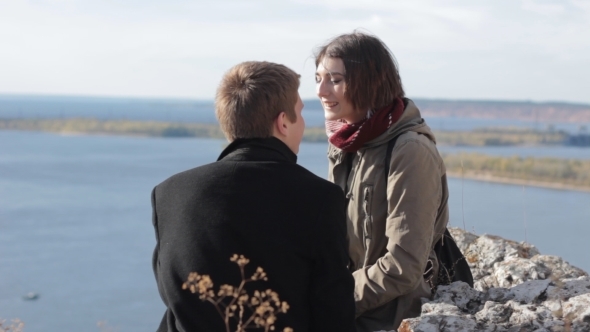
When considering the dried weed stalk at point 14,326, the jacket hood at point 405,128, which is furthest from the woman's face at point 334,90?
the dried weed stalk at point 14,326

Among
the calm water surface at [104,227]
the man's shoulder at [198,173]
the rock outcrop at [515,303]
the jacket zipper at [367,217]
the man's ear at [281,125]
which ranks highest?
the man's ear at [281,125]

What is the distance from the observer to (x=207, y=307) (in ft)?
5.43

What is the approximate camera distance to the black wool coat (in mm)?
1633

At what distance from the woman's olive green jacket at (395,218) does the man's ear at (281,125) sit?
1.70 ft

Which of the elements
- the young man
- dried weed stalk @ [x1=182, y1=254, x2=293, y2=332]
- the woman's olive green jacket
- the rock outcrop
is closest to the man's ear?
the young man

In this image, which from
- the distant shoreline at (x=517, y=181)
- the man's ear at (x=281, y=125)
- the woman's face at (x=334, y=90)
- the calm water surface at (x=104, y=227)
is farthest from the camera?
the distant shoreline at (x=517, y=181)

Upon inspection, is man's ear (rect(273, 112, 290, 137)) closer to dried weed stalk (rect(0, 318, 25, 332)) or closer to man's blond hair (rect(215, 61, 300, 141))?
man's blond hair (rect(215, 61, 300, 141))

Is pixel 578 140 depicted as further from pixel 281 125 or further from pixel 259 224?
pixel 259 224

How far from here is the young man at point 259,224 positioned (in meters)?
1.63

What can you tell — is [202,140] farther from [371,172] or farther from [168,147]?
[371,172]

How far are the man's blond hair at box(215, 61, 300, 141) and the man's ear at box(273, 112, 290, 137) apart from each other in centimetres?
1

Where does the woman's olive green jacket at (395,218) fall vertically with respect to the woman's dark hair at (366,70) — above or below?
below

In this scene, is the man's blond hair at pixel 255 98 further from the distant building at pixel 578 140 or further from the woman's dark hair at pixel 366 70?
the distant building at pixel 578 140

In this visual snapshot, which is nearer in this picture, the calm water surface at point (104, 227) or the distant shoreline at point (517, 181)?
the calm water surface at point (104, 227)
